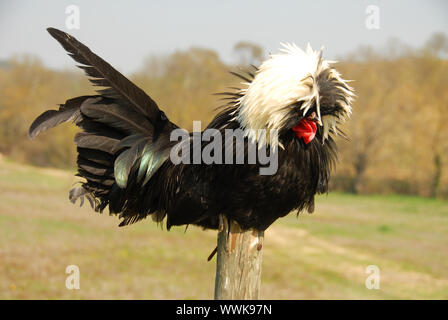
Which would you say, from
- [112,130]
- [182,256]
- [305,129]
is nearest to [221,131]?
[305,129]

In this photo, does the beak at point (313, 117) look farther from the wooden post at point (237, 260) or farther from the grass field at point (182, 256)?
the grass field at point (182, 256)

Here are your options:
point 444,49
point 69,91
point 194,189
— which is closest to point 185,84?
point 69,91

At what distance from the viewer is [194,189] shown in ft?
11.6

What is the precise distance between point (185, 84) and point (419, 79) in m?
19.9

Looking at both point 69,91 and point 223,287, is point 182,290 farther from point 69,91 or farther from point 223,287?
point 69,91

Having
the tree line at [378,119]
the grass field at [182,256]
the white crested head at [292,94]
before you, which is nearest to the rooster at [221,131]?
the white crested head at [292,94]

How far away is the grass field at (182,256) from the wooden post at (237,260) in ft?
17.9

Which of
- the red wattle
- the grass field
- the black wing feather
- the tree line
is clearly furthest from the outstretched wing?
the tree line

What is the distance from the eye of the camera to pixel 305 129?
3281mm

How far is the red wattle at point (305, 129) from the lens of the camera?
327 centimetres

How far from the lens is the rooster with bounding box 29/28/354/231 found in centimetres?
318

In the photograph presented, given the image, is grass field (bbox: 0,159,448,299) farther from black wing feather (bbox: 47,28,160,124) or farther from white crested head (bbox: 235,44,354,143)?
white crested head (bbox: 235,44,354,143)

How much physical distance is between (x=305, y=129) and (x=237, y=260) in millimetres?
1097

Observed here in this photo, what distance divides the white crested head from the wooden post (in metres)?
0.75
